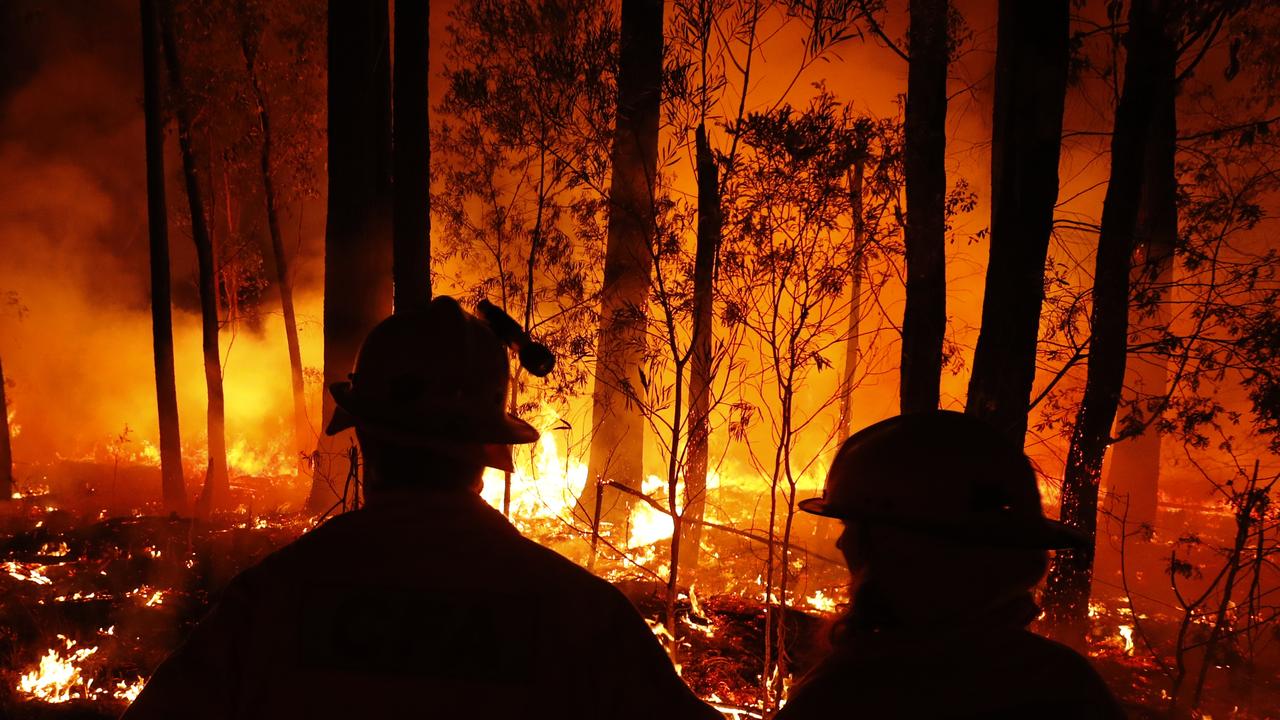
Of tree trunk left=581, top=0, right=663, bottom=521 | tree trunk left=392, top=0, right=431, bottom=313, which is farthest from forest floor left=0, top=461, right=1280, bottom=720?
tree trunk left=392, top=0, right=431, bottom=313

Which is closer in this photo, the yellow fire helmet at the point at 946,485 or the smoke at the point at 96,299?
the yellow fire helmet at the point at 946,485

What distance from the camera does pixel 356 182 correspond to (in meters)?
10.8

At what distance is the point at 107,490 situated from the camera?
17.0 metres

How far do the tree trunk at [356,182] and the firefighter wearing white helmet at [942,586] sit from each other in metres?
9.98

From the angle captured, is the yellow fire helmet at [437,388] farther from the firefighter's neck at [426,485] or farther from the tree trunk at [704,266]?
the tree trunk at [704,266]

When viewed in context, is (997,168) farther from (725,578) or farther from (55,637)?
(55,637)

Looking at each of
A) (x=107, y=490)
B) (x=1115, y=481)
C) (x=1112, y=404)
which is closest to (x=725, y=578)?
(x=1112, y=404)

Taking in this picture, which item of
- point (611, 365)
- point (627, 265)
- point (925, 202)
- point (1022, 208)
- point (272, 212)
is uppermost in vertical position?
point (272, 212)

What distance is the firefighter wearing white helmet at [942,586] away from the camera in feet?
4.56

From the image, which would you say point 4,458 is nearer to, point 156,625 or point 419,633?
point 156,625

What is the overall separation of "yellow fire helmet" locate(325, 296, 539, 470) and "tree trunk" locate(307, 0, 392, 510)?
918 centimetres

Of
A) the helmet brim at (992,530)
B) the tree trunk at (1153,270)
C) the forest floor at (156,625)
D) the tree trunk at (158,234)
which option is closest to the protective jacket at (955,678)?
the helmet brim at (992,530)

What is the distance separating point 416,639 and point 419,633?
0.01 metres

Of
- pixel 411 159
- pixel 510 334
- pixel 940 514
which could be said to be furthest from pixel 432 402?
pixel 411 159
